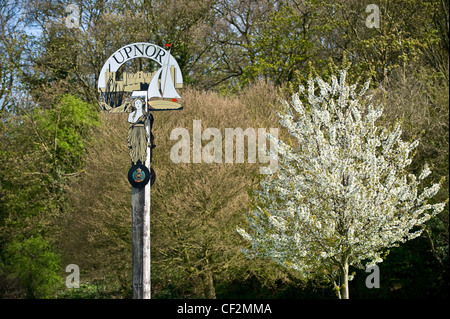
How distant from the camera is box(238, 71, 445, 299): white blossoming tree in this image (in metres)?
9.29

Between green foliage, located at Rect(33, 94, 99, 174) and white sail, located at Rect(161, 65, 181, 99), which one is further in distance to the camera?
green foliage, located at Rect(33, 94, 99, 174)

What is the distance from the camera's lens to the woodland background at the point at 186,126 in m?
15.1

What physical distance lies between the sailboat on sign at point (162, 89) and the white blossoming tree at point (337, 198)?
2055 millimetres

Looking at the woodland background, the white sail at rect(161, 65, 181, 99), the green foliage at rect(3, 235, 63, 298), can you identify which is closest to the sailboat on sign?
the white sail at rect(161, 65, 181, 99)

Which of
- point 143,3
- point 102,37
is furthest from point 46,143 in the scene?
point 143,3

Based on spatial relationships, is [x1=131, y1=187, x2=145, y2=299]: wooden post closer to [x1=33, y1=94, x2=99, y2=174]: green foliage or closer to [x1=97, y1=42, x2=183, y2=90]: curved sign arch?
[x1=97, y1=42, x2=183, y2=90]: curved sign arch

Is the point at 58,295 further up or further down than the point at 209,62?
further down

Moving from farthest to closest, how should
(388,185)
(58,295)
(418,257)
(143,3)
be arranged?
(143,3)
(58,295)
(418,257)
(388,185)

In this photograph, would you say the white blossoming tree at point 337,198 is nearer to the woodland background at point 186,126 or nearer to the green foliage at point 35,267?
the woodland background at point 186,126

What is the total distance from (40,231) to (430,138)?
1344 cm

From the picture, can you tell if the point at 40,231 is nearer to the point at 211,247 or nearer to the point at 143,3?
the point at 211,247

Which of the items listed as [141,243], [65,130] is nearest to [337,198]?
[141,243]

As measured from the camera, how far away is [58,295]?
62.0 feet

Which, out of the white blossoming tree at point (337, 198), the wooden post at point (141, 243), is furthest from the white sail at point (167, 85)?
the white blossoming tree at point (337, 198)
